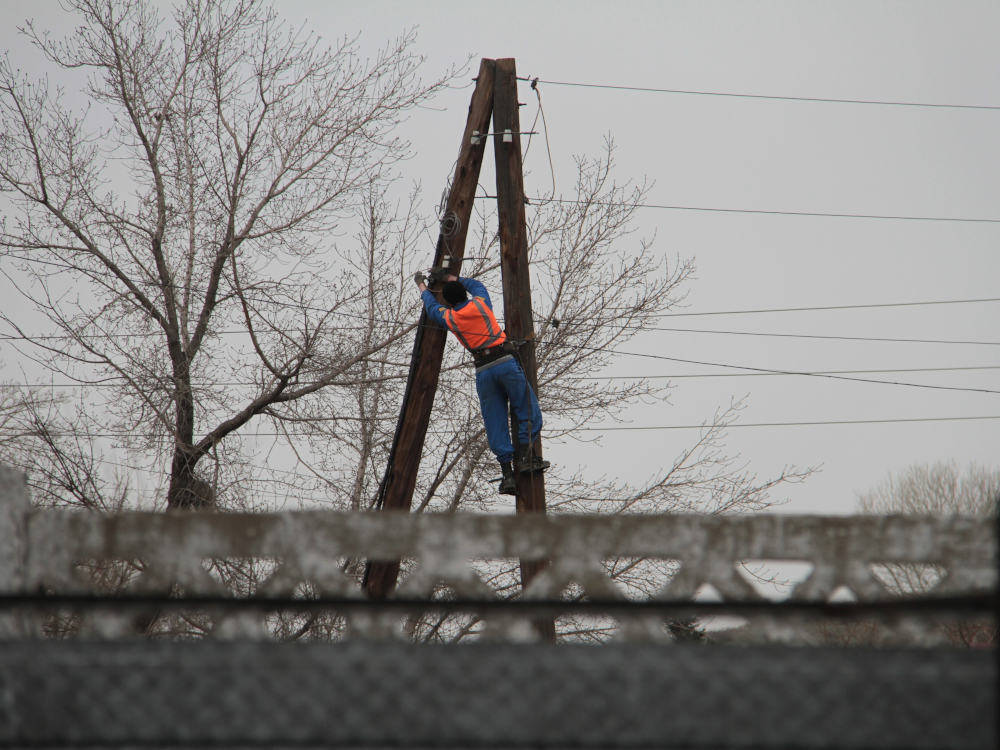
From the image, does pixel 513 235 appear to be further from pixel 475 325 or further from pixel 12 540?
pixel 12 540

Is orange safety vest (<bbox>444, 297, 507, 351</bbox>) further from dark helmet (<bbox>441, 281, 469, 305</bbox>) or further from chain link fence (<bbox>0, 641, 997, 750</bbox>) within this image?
chain link fence (<bbox>0, 641, 997, 750</bbox>)

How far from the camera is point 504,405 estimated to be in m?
8.51

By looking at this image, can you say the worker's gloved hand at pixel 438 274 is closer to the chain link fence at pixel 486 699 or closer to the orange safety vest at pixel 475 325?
the orange safety vest at pixel 475 325

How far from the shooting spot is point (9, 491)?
2.43 meters

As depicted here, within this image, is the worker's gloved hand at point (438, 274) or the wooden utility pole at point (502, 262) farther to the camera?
the worker's gloved hand at point (438, 274)

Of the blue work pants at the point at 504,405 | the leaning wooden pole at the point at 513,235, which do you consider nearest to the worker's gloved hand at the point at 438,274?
the leaning wooden pole at the point at 513,235

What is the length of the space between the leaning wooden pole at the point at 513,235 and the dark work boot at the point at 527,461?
0.07 m

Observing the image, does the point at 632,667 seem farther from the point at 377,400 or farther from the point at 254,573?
the point at 377,400

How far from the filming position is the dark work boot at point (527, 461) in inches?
323

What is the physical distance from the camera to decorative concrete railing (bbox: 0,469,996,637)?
7.93 ft

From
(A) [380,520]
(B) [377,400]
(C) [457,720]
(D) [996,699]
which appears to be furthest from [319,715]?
(B) [377,400]

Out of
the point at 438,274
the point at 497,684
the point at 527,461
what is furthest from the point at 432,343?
the point at 497,684

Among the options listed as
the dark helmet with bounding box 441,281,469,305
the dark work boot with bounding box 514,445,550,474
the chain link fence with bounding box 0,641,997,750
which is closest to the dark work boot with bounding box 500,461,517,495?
the dark work boot with bounding box 514,445,550,474

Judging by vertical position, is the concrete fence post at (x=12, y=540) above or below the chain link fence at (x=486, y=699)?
above
